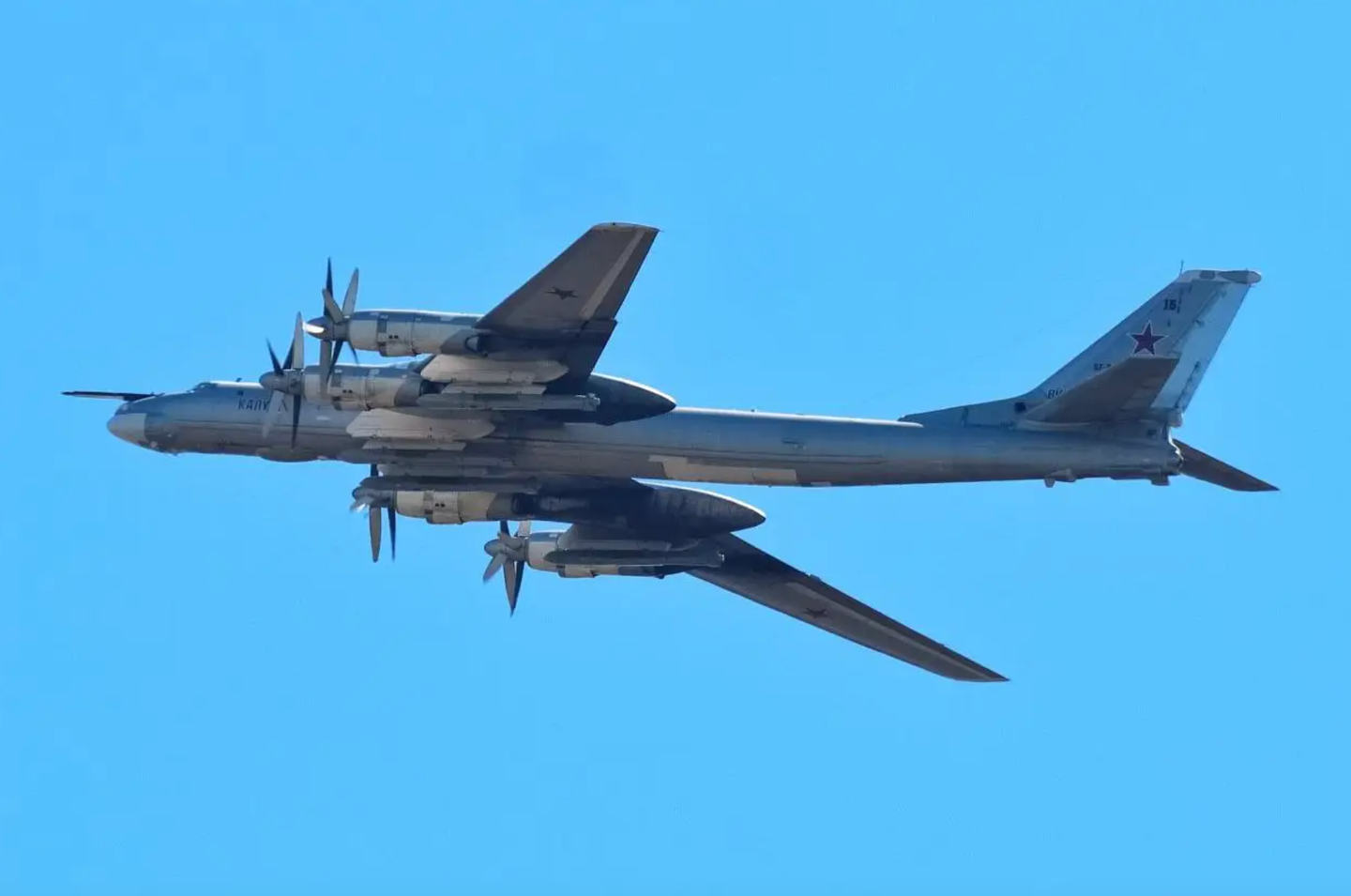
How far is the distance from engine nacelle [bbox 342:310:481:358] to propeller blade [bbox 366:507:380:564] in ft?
19.0

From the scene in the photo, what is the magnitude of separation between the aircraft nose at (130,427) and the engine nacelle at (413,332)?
7501 mm

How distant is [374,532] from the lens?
41156 mm

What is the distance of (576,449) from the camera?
39.0 meters

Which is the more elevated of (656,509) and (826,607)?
(656,509)

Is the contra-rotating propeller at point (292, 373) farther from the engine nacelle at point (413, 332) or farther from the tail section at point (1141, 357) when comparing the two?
the tail section at point (1141, 357)

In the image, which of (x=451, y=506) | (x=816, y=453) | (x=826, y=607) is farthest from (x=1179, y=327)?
(x=451, y=506)

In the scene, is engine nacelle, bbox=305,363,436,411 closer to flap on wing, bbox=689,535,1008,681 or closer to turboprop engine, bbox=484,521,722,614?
turboprop engine, bbox=484,521,722,614

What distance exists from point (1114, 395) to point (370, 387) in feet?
42.8

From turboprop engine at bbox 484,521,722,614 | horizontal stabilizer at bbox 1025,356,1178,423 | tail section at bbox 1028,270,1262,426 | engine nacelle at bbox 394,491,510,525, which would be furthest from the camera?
turboprop engine at bbox 484,521,722,614

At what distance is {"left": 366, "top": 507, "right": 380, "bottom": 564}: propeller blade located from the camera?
1615 inches

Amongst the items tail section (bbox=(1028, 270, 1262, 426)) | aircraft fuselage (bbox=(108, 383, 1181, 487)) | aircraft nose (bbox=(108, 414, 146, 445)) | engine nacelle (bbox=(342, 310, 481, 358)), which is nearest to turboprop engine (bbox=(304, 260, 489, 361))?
engine nacelle (bbox=(342, 310, 481, 358))

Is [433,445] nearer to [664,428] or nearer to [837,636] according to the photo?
[664,428]

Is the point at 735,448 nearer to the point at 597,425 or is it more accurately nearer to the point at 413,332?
the point at 597,425

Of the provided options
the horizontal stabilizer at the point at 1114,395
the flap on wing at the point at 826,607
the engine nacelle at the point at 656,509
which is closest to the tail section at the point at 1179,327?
the horizontal stabilizer at the point at 1114,395
